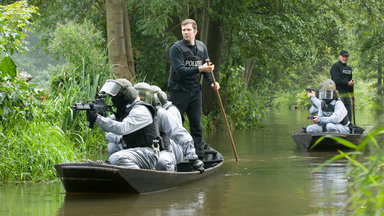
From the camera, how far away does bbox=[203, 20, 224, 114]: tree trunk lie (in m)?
21.1

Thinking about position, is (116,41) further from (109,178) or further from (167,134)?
(109,178)

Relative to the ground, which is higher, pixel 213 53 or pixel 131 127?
pixel 213 53

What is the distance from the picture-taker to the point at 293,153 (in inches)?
535

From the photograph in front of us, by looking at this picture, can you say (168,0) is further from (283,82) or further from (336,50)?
(283,82)

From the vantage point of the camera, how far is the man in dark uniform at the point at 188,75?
10.4 meters

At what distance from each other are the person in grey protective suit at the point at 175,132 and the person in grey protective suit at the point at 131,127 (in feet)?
1.13

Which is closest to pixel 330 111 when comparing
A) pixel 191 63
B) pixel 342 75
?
pixel 342 75

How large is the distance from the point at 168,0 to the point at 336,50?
1311 cm

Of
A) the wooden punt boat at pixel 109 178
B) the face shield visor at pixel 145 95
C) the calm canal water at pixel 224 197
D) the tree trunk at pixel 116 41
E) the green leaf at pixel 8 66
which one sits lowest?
the calm canal water at pixel 224 197

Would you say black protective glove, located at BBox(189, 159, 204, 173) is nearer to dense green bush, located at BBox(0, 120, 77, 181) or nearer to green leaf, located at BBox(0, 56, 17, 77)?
dense green bush, located at BBox(0, 120, 77, 181)

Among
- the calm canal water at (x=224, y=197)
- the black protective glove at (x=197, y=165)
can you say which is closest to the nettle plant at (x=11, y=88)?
the calm canal water at (x=224, y=197)

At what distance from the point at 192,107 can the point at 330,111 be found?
170 inches

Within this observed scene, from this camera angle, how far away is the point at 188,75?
34.1ft

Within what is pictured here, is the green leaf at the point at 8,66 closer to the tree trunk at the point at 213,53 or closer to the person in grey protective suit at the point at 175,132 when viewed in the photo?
the person in grey protective suit at the point at 175,132
